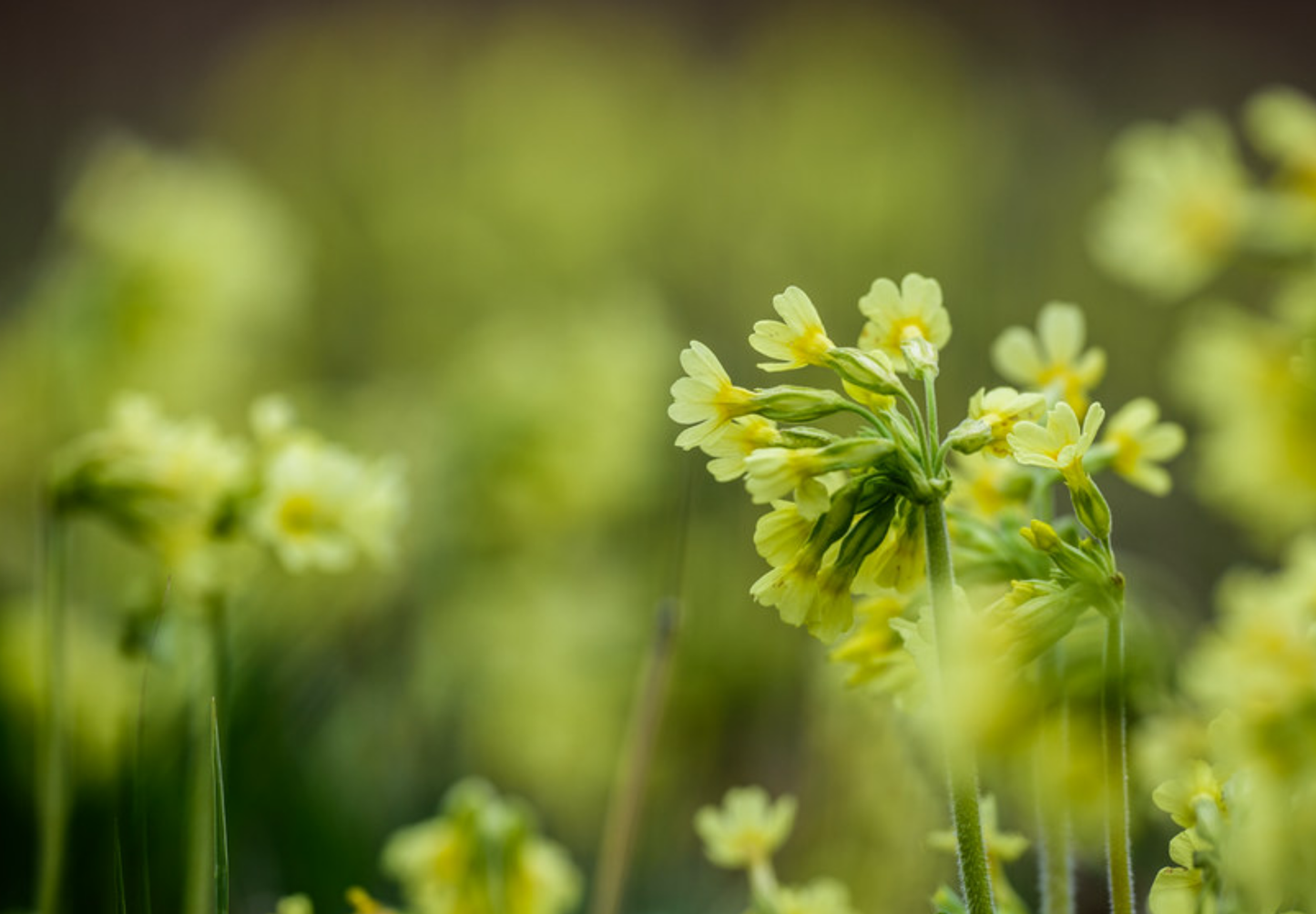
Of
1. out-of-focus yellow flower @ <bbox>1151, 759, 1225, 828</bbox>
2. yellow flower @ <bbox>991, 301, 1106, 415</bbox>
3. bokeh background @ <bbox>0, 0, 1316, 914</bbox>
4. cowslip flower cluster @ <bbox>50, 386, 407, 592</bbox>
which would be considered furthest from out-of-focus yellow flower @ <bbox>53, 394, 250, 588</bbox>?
out-of-focus yellow flower @ <bbox>1151, 759, 1225, 828</bbox>

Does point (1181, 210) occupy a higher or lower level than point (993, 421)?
higher

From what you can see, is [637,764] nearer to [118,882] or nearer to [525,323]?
[118,882]

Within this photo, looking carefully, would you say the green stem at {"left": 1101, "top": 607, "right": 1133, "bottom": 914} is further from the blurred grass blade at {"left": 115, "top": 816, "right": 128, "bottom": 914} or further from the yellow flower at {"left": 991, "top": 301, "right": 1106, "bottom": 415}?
the blurred grass blade at {"left": 115, "top": 816, "right": 128, "bottom": 914}

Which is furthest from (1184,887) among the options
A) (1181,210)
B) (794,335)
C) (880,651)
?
(1181,210)

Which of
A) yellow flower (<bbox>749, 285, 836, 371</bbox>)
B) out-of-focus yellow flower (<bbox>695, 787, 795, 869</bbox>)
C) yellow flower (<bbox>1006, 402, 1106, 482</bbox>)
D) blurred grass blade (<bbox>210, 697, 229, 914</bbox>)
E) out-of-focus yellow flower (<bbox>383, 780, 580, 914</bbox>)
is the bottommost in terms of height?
out-of-focus yellow flower (<bbox>383, 780, 580, 914</bbox>)

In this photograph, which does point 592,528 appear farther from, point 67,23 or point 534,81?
point 67,23

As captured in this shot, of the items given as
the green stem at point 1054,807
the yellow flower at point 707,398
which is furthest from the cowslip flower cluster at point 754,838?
the yellow flower at point 707,398

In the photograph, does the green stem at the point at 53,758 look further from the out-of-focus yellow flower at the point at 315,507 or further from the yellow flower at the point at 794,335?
the yellow flower at the point at 794,335
